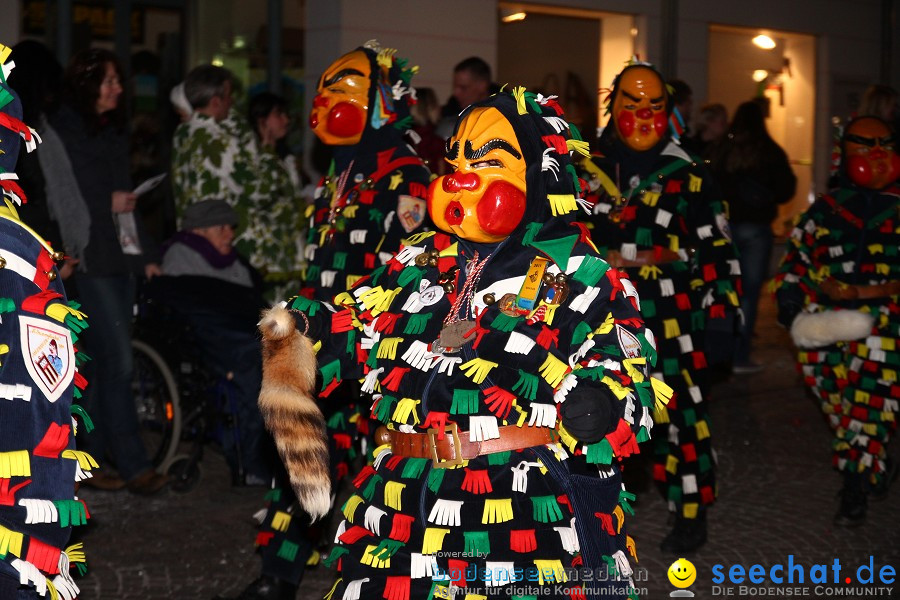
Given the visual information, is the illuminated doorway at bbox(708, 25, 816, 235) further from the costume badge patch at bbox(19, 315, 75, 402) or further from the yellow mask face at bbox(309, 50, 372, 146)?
the costume badge patch at bbox(19, 315, 75, 402)

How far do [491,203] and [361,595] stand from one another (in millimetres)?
1138

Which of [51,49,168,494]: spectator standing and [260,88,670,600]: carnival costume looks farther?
[51,49,168,494]: spectator standing

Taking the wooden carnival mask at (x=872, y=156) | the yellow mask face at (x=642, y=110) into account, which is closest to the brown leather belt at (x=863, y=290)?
the wooden carnival mask at (x=872, y=156)

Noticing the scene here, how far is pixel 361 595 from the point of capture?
332 cm

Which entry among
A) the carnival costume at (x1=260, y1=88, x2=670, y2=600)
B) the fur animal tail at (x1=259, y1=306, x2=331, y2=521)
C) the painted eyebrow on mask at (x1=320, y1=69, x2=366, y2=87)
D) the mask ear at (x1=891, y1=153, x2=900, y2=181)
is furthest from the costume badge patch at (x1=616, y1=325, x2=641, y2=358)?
the mask ear at (x1=891, y1=153, x2=900, y2=181)

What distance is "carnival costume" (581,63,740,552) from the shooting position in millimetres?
6055

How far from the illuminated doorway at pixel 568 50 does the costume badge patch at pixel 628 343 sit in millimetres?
10829

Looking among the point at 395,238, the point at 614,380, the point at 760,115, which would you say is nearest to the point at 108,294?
the point at 395,238

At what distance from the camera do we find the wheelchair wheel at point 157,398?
707 centimetres

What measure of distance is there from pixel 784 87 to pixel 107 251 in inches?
503

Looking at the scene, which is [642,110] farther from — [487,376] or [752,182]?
[752,182]

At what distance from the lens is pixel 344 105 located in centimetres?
550

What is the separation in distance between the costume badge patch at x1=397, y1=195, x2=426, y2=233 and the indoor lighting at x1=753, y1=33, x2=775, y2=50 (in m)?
12.3

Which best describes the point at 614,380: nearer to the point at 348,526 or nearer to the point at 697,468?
the point at 348,526
